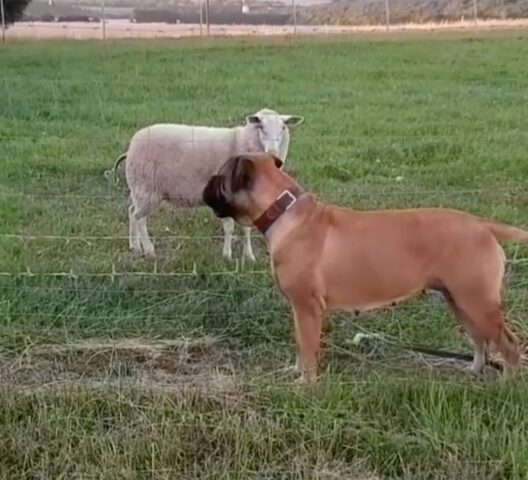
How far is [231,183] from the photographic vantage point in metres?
4.85

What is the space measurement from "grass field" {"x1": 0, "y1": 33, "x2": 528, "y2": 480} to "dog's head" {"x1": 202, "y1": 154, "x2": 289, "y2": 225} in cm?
73

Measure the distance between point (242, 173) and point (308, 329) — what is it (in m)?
0.71

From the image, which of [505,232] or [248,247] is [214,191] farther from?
[248,247]

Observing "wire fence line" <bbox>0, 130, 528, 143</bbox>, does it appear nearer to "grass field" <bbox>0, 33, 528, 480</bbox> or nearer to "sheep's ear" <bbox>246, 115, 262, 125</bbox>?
"grass field" <bbox>0, 33, 528, 480</bbox>

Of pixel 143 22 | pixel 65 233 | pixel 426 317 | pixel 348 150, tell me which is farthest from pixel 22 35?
pixel 426 317

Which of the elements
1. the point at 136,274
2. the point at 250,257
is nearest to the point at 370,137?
the point at 250,257

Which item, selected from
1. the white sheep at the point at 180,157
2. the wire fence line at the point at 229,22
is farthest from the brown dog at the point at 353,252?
the wire fence line at the point at 229,22

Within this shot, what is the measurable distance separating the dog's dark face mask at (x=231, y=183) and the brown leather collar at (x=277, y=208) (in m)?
0.11

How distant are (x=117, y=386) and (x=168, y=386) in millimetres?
210

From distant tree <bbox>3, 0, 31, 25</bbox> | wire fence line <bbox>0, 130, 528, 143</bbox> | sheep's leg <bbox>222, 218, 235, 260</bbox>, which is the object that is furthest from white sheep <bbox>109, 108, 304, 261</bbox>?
distant tree <bbox>3, 0, 31, 25</bbox>

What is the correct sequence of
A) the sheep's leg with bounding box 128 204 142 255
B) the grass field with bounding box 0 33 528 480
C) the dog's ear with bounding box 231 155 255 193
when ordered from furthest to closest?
the sheep's leg with bounding box 128 204 142 255 → the dog's ear with bounding box 231 155 255 193 → the grass field with bounding box 0 33 528 480

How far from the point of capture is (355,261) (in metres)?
4.87

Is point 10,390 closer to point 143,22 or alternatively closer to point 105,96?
point 105,96

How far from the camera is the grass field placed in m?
4.09
